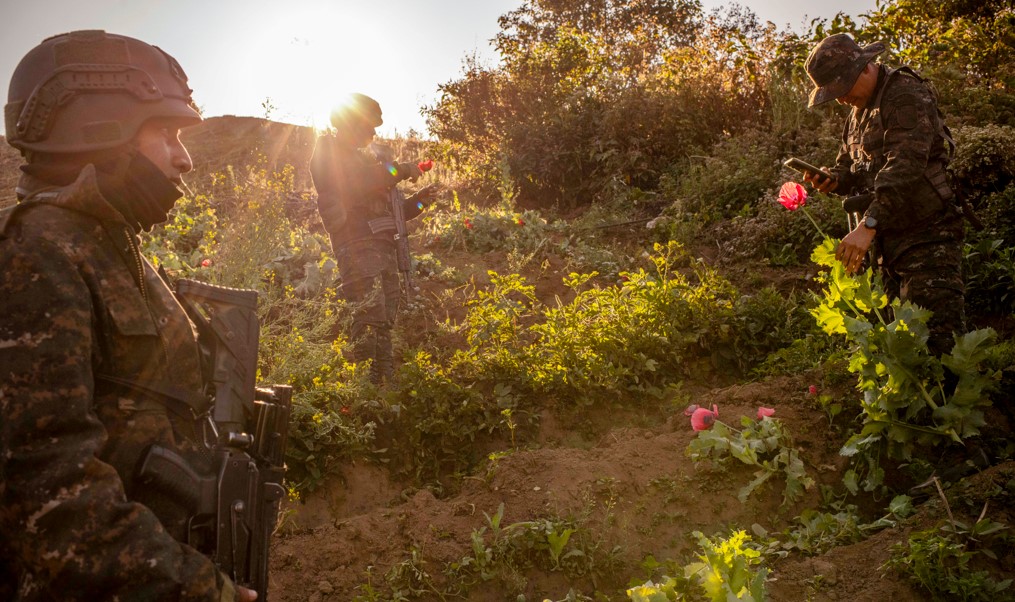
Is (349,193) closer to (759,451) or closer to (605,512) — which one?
(605,512)

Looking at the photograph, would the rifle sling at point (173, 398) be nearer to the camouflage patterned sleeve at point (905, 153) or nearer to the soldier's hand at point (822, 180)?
the camouflage patterned sleeve at point (905, 153)

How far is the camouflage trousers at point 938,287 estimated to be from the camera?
410cm

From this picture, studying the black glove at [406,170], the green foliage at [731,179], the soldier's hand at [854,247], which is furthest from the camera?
the green foliage at [731,179]

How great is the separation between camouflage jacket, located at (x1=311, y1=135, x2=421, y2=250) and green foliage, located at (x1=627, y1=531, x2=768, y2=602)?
4.22 meters

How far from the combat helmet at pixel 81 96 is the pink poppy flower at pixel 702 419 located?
3.02 metres

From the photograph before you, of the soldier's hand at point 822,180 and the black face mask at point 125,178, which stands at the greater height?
the black face mask at point 125,178

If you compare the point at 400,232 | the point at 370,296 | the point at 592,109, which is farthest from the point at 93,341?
the point at 592,109

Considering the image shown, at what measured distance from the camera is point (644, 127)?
1146 centimetres

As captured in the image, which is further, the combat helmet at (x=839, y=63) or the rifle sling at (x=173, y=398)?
the combat helmet at (x=839, y=63)

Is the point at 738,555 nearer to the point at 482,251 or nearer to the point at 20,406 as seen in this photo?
the point at 20,406

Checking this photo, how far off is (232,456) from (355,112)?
478 centimetres

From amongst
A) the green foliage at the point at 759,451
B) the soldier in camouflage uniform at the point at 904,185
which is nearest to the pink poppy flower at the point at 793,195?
the soldier in camouflage uniform at the point at 904,185

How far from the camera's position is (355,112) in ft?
20.6

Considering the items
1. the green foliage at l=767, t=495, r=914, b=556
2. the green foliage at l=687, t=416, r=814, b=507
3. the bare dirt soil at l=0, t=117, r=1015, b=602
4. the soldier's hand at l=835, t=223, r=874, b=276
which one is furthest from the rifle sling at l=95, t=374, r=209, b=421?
the soldier's hand at l=835, t=223, r=874, b=276
